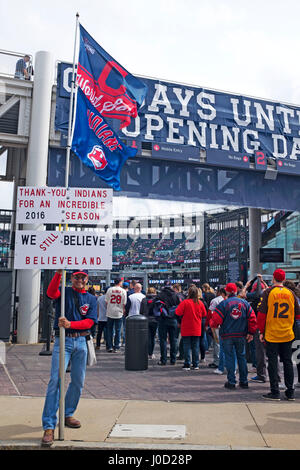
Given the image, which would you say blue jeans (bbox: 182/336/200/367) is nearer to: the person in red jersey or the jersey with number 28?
the person in red jersey

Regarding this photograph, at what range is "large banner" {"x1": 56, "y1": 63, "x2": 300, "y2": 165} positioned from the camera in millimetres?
14062

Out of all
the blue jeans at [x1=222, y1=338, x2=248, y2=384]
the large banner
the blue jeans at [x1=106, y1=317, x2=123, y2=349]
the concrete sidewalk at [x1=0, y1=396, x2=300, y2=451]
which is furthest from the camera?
the large banner

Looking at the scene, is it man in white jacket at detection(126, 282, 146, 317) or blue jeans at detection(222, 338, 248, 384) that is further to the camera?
man in white jacket at detection(126, 282, 146, 317)

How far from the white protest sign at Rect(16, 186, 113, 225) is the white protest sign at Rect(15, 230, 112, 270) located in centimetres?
A: 19

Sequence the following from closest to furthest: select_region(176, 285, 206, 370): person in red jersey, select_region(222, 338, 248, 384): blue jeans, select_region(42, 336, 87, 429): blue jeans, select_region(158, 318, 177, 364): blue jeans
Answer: select_region(42, 336, 87, 429): blue jeans
select_region(222, 338, 248, 384): blue jeans
select_region(176, 285, 206, 370): person in red jersey
select_region(158, 318, 177, 364): blue jeans

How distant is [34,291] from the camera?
42.4ft

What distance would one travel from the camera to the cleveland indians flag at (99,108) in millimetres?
5922

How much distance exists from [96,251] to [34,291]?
8.42 m

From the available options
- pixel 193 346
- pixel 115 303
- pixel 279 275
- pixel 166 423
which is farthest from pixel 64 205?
pixel 115 303

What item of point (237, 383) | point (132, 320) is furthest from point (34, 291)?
point (237, 383)

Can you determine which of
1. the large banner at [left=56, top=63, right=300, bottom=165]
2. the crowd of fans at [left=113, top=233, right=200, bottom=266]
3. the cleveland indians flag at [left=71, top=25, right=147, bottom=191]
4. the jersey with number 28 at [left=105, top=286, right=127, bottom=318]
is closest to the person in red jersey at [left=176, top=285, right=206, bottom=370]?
the jersey with number 28 at [left=105, top=286, right=127, bottom=318]

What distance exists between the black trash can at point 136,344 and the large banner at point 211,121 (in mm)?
6711
